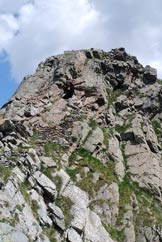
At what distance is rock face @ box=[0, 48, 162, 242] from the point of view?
43906 mm

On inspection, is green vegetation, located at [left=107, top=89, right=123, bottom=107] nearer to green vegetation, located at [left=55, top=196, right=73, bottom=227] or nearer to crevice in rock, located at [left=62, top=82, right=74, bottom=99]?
crevice in rock, located at [left=62, top=82, right=74, bottom=99]

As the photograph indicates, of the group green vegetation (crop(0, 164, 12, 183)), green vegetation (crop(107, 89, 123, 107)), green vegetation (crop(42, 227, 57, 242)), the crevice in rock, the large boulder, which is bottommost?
green vegetation (crop(42, 227, 57, 242))

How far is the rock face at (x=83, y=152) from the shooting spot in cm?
4391

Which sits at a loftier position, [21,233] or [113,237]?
[113,237]

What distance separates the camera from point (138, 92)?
69500 mm

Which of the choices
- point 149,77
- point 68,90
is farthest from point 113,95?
point 149,77

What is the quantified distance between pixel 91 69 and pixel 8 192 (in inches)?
1247

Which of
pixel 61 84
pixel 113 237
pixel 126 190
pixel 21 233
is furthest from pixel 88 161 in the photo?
pixel 21 233

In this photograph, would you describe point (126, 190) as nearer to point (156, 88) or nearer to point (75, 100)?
point (75, 100)

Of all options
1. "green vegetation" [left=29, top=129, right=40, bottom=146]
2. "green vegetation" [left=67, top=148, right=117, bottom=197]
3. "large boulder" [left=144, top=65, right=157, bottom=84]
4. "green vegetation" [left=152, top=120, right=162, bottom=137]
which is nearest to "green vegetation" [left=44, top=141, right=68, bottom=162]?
"green vegetation" [left=67, top=148, right=117, bottom=197]

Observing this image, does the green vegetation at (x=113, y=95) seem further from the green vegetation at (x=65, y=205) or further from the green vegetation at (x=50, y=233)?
the green vegetation at (x=50, y=233)

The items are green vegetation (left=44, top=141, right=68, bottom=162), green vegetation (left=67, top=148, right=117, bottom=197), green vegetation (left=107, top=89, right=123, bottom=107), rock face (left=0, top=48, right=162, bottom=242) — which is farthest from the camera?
green vegetation (left=107, top=89, right=123, bottom=107)

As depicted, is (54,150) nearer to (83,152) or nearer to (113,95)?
(83,152)

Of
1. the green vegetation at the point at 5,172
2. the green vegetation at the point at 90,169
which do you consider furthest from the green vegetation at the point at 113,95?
the green vegetation at the point at 5,172
